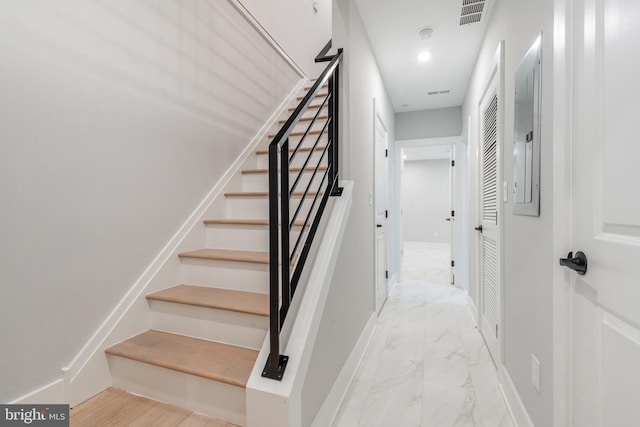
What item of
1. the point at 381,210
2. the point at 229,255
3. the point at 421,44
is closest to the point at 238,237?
the point at 229,255

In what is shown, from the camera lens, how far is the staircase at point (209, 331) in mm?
1239

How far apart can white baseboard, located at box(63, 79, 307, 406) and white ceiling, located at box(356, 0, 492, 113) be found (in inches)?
75.1

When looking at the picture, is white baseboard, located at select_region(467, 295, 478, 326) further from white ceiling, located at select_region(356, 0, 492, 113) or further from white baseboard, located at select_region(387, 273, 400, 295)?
white ceiling, located at select_region(356, 0, 492, 113)

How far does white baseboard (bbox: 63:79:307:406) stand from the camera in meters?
1.30

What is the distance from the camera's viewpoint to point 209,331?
1523 millimetres

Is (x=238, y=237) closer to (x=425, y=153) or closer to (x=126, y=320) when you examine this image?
(x=126, y=320)

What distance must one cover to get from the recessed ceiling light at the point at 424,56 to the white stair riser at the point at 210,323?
8.92 ft

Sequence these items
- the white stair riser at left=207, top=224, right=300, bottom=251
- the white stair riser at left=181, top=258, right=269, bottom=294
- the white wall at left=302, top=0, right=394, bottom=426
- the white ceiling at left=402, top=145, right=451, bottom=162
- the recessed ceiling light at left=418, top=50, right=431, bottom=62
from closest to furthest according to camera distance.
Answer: the white wall at left=302, top=0, right=394, bottom=426
the white stair riser at left=181, top=258, right=269, bottom=294
the white stair riser at left=207, top=224, right=300, bottom=251
the recessed ceiling light at left=418, top=50, right=431, bottom=62
the white ceiling at left=402, top=145, right=451, bottom=162

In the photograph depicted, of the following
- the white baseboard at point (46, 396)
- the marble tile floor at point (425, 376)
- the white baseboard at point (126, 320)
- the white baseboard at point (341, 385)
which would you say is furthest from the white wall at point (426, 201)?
the white baseboard at point (46, 396)

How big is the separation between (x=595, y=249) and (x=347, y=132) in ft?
4.47

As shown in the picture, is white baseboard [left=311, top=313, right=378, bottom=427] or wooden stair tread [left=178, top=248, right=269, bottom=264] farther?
wooden stair tread [left=178, top=248, right=269, bottom=264]

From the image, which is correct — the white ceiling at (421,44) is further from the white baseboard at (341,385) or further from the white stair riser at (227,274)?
the white baseboard at (341,385)

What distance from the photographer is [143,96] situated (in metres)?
1.67

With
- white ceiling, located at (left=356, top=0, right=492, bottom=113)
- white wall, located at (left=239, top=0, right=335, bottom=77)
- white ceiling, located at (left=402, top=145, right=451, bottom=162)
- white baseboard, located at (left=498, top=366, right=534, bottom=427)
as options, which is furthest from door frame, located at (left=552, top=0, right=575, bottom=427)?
white ceiling, located at (left=402, top=145, right=451, bottom=162)
